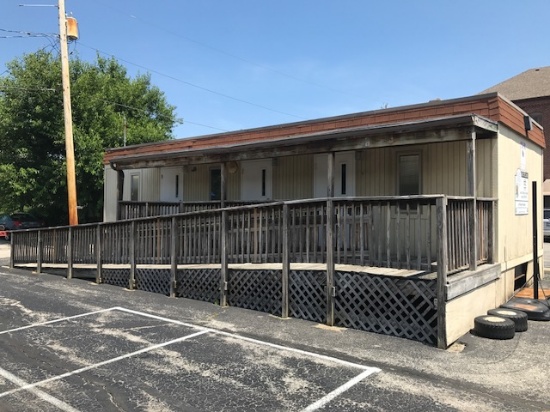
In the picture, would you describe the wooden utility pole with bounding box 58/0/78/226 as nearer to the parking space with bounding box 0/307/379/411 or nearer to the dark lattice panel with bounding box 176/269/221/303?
the dark lattice panel with bounding box 176/269/221/303

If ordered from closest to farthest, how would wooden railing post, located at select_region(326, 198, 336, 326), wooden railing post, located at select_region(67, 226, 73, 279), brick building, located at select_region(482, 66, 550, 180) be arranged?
1. wooden railing post, located at select_region(326, 198, 336, 326)
2. wooden railing post, located at select_region(67, 226, 73, 279)
3. brick building, located at select_region(482, 66, 550, 180)

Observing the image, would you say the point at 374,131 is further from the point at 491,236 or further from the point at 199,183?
the point at 199,183

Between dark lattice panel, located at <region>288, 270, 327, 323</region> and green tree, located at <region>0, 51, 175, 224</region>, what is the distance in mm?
17912

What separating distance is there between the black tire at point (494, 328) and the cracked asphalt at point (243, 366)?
129mm

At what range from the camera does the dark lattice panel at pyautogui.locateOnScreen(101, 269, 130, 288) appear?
1049 cm

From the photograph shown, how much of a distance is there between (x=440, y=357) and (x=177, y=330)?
3598 millimetres

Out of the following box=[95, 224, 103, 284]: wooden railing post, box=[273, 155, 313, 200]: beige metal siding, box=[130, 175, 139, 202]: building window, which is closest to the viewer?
box=[95, 224, 103, 284]: wooden railing post

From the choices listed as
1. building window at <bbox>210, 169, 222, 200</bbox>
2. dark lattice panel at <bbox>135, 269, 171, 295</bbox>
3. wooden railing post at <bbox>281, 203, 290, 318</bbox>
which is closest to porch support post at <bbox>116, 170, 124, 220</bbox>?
building window at <bbox>210, 169, 222, 200</bbox>

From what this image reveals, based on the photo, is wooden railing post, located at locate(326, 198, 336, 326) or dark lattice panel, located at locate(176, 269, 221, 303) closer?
wooden railing post, located at locate(326, 198, 336, 326)

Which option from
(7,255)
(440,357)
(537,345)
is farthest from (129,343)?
(7,255)

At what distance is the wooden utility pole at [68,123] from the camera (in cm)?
1426

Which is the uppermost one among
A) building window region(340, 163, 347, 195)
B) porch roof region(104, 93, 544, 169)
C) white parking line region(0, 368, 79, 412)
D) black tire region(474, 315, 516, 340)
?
porch roof region(104, 93, 544, 169)

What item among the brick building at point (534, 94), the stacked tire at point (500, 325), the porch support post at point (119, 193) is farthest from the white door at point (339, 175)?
the brick building at point (534, 94)

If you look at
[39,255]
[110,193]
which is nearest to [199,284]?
[39,255]
